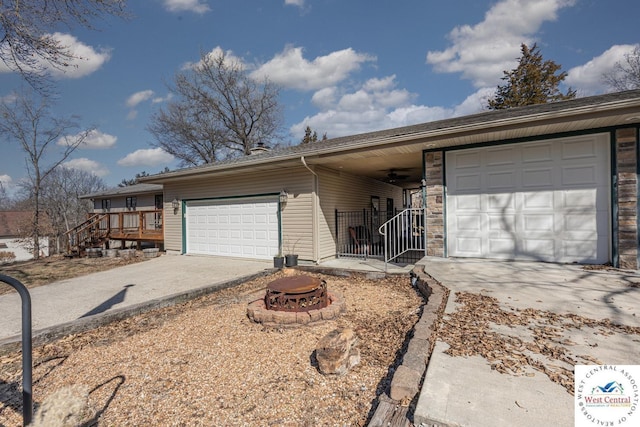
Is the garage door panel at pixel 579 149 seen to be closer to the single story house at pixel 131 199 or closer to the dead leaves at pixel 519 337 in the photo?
the dead leaves at pixel 519 337

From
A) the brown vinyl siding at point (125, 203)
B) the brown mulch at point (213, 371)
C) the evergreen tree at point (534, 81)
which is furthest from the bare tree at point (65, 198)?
the evergreen tree at point (534, 81)

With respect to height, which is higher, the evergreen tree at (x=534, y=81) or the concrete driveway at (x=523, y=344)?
the evergreen tree at (x=534, y=81)

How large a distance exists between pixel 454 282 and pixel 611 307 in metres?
1.69

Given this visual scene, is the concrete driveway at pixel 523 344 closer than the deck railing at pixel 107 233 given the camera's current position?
Yes

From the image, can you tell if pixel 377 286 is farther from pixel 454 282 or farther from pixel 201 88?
pixel 201 88

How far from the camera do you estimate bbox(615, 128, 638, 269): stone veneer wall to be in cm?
469

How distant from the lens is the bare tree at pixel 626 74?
15812 mm

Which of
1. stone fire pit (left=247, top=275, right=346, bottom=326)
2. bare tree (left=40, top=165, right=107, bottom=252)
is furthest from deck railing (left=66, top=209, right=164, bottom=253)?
bare tree (left=40, top=165, right=107, bottom=252)

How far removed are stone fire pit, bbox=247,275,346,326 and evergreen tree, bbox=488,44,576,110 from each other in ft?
59.5

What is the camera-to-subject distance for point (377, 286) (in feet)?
17.2

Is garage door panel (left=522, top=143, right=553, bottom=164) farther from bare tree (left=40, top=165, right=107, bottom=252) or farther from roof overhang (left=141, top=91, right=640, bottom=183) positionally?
bare tree (left=40, top=165, right=107, bottom=252)

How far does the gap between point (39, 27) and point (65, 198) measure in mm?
28282

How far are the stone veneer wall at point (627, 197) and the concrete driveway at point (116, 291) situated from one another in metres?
6.64

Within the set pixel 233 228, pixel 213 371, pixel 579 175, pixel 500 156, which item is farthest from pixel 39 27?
pixel 579 175
